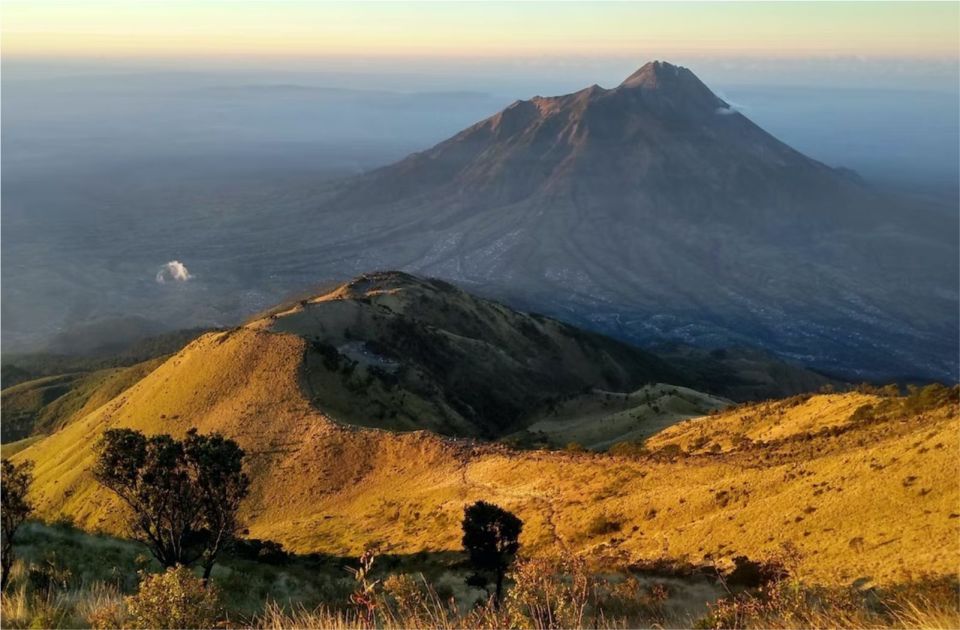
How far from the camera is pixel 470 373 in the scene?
68938 mm

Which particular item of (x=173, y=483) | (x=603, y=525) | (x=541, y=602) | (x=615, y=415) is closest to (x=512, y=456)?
(x=603, y=525)

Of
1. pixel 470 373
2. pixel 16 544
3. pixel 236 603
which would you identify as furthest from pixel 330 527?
pixel 470 373

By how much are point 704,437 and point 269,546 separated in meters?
22.6

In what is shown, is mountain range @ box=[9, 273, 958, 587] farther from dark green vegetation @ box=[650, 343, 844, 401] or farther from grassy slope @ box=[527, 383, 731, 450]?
dark green vegetation @ box=[650, 343, 844, 401]

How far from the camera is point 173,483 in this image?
1873 centimetres

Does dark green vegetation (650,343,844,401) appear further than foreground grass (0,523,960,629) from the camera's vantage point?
Yes

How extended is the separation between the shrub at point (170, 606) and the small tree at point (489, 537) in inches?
539

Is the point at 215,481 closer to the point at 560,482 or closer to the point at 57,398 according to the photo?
the point at 560,482

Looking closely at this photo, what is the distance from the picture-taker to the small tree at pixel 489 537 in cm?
1942

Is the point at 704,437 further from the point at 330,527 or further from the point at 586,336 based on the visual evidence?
the point at 586,336

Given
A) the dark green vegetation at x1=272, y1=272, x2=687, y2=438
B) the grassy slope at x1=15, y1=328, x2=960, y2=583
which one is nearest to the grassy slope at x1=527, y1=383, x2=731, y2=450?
the dark green vegetation at x1=272, y1=272, x2=687, y2=438

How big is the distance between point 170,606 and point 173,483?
559 inches

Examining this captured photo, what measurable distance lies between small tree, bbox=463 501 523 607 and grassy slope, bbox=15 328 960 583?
2.63m

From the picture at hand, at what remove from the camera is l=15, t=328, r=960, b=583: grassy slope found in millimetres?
16266
